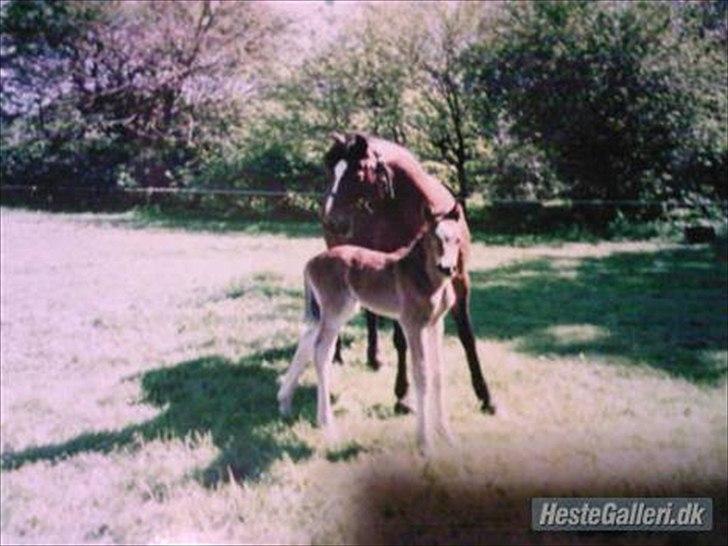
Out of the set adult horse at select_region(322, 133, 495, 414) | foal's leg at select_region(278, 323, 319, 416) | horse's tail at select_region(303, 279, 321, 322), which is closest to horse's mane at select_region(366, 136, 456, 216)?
adult horse at select_region(322, 133, 495, 414)

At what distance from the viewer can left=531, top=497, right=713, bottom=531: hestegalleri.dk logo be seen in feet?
6.18

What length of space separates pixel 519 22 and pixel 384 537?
3811 mm

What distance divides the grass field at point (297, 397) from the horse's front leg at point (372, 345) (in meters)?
0.05

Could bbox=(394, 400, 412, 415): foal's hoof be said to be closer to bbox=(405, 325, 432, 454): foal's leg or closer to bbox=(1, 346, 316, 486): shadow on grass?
bbox=(405, 325, 432, 454): foal's leg

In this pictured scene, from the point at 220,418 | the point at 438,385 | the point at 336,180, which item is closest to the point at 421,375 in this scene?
the point at 438,385

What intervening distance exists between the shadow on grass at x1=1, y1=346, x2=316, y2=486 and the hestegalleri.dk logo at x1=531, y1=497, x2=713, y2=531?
984 millimetres

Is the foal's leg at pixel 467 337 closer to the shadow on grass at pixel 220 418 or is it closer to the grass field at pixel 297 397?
the grass field at pixel 297 397

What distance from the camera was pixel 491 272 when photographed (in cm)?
379

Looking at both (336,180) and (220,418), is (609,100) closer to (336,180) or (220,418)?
(336,180)

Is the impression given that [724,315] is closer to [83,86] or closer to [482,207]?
[482,207]

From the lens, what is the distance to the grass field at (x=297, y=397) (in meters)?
2.40

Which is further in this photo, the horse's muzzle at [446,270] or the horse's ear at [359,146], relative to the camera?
the horse's ear at [359,146]

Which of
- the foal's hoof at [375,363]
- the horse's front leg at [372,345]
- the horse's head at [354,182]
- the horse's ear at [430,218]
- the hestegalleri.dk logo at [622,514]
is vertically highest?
the horse's head at [354,182]

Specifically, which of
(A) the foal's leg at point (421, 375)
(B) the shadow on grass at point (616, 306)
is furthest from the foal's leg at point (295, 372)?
(B) the shadow on grass at point (616, 306)
